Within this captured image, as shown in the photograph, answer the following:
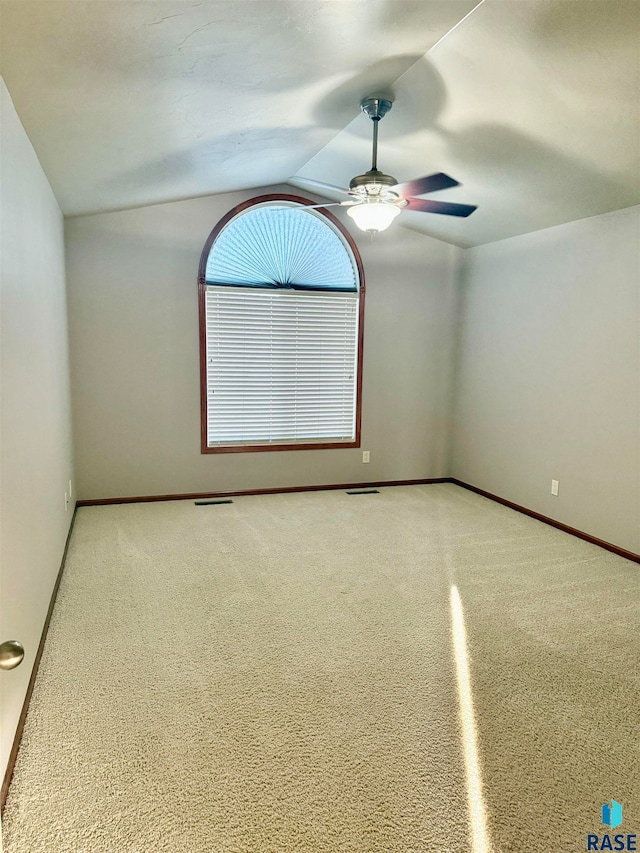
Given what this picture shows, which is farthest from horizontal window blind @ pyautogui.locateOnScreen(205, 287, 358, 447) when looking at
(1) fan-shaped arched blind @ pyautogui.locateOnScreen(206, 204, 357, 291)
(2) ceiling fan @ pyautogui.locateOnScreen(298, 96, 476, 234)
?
(2) ceiling fan @ pyautogui.locateOnScreen(298, 96, 476, 234)

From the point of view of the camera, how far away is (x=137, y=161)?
2.98m

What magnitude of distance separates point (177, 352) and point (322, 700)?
10.6 ft

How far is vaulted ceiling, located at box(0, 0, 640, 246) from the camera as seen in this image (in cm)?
176

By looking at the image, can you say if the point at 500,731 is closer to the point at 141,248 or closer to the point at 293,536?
the point at 293,536

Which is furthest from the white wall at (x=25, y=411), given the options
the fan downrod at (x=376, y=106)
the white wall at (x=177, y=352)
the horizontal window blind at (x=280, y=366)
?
the fan downrod at (x=376, y=106)

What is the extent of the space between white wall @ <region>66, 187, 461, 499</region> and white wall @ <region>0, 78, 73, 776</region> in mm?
950

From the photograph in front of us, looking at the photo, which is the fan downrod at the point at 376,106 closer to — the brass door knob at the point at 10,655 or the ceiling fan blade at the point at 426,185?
the ceiling fan blade at the point at 426,185

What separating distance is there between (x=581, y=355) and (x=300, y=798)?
11.2 feet

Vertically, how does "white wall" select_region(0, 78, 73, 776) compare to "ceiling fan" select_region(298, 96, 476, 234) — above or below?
below

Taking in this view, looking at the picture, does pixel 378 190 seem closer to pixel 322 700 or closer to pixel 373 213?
pixel 373 213

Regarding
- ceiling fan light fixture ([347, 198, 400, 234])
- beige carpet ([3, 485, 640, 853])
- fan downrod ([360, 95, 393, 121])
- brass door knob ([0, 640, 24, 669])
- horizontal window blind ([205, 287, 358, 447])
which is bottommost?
beige carpet ([3, 485, 640, 853])

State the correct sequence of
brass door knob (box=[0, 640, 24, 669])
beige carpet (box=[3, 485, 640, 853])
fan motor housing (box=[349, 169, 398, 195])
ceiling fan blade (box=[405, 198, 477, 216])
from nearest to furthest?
1. brass door knob (box=[0, 640, 24, 669])
2. beige carpet (box=[3, 485, 640, 853])
3. fan motor housing (box=[349, 169, 398, 195])
4. ceiling fan blade (box=[405, 198, 477, 216])

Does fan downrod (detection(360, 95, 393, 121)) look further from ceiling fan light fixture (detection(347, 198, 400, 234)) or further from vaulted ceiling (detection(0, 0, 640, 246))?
ceiling fan light fixture (detection(347, 198, 400, 234))

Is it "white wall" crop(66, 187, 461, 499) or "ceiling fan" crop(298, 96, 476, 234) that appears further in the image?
"white wall" crop(66, 187, 461, 499)
